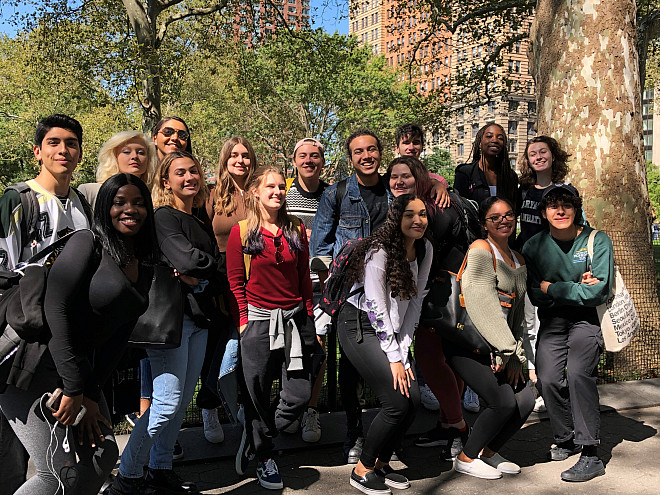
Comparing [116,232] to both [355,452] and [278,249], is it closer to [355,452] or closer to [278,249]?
[278,249]

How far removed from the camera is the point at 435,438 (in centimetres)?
487

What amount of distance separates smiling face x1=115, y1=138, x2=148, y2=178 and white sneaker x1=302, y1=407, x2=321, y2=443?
221cm

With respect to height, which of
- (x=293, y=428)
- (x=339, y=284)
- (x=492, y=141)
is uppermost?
(x=492, y=141)

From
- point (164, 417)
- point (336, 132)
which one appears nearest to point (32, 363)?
point (164, 417)

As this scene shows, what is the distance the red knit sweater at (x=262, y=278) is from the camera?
4.12 meters

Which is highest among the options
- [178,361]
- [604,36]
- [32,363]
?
[604,36]

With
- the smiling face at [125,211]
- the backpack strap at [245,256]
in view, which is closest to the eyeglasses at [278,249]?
the backpack strap at [245,256]

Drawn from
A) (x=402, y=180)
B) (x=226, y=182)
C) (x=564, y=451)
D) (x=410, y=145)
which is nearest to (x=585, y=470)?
A: (x=564, y=451)

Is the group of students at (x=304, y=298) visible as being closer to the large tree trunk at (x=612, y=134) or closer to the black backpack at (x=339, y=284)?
the black backpack at (x=339, y=284)

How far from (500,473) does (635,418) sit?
1928mm

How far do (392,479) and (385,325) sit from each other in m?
1.07

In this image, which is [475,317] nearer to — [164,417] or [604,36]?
[164,417]

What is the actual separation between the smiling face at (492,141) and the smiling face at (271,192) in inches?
83.5

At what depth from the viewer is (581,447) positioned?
4.47 meters
